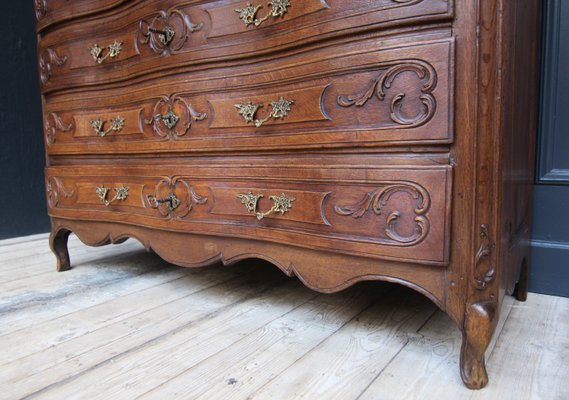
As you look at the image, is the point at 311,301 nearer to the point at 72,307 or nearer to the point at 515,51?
the point at 72,307

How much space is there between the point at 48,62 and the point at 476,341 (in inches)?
58.6

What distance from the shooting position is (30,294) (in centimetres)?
129

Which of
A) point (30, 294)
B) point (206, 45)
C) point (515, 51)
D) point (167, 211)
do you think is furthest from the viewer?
point (30, 294)

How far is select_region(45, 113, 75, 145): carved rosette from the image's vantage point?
4.58ft

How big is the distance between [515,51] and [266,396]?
82cm

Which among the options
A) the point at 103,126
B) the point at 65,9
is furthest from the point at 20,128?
the point at 103,126

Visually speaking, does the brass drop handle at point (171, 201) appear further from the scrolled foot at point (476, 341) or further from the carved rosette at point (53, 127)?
the scrolled foot at point (476, 341)

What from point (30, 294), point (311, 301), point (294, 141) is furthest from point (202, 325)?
point (30, 294)

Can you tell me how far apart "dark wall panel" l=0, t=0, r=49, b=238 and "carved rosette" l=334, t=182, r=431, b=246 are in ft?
6.79

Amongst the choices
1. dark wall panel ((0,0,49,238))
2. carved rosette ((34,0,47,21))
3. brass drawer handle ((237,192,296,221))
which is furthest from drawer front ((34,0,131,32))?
dark wall panel ((0,0,49,238))

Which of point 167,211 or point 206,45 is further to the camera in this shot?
point 167,211

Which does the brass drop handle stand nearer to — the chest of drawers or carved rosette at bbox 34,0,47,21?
the chest of drawers

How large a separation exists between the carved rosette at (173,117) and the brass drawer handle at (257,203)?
238 mm

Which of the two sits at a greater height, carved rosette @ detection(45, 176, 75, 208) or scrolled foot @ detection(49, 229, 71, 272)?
carved rosette @ detection(45, 176, 75, 208)
